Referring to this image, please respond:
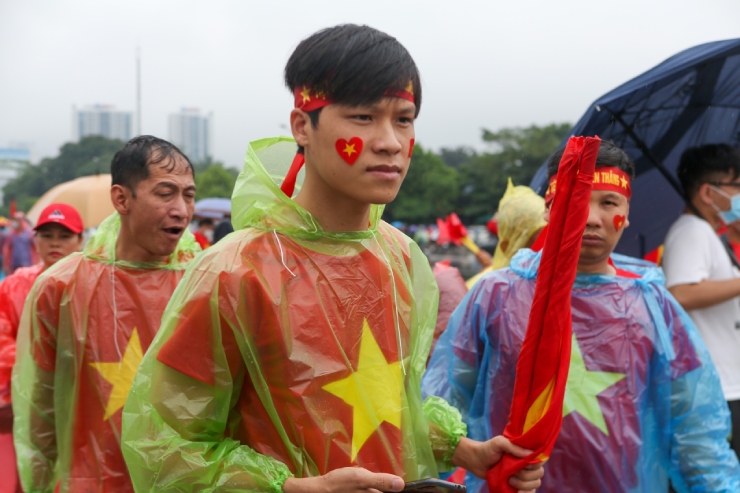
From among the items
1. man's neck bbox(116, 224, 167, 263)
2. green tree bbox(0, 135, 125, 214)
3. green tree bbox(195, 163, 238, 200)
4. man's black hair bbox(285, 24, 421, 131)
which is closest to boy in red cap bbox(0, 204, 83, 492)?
man's neck bbox(116, 224, 167, 263)

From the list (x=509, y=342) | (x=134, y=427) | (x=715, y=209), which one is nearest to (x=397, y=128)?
(x=134, y=427)

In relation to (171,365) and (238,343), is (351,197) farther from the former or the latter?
(171,365)

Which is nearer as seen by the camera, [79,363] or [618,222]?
[618,222]

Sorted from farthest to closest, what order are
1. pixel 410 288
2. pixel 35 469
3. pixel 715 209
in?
pixel 715 209 → pixel 35 469 → pixel 410 288

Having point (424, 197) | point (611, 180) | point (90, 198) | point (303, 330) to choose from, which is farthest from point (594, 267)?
point (424, 197)

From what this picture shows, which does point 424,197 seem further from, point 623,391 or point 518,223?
point 623,391

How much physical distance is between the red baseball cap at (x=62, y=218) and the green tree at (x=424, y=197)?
122 feet

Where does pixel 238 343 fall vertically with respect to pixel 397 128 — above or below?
below

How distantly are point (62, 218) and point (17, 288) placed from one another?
27.2 inches

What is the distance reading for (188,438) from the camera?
6.30 feet

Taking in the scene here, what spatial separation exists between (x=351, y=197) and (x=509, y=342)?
111 centimetres

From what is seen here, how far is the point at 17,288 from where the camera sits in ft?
14.6

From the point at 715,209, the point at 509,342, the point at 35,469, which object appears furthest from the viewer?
the point at 715,209

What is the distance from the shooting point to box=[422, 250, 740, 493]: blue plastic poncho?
9.03ft
